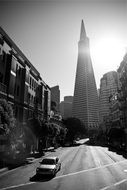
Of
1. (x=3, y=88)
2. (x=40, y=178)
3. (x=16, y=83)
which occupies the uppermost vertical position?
(x=16, y=83)

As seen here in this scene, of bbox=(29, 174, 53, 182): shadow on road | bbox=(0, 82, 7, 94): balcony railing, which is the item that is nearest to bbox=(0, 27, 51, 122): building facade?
bbox=(0, 82, 7, 94): balcony railing

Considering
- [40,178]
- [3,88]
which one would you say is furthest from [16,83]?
[40,178]

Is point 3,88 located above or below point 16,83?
below

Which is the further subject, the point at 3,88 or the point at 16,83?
the point at 16,83

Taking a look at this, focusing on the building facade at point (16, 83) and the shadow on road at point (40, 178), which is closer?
the shadow on road at point (40, 178)

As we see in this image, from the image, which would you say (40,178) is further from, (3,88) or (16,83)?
(16,83)

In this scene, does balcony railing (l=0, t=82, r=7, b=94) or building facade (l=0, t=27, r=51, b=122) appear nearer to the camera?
balcony railing (l=0, t=82, r=7, b=94)

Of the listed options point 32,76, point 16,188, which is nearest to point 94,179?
point 16,188

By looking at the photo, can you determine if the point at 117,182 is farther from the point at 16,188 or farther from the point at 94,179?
the point at 16,188

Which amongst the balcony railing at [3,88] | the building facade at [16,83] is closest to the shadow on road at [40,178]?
the building facade at [16,83]

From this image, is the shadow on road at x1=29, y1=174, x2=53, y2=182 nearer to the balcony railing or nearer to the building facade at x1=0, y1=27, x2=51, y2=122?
the building facade at x1=0, y1=27, x2=51, y2=122

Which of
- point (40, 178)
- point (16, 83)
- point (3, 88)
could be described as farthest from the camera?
point (16, 83)

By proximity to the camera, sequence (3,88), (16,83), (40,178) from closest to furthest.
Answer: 1. (40,178)
2. (3,88)
3. (16,83)

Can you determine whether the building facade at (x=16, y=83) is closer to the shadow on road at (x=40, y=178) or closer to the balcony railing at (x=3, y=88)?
the balcony railing at (x=3, y=88)
